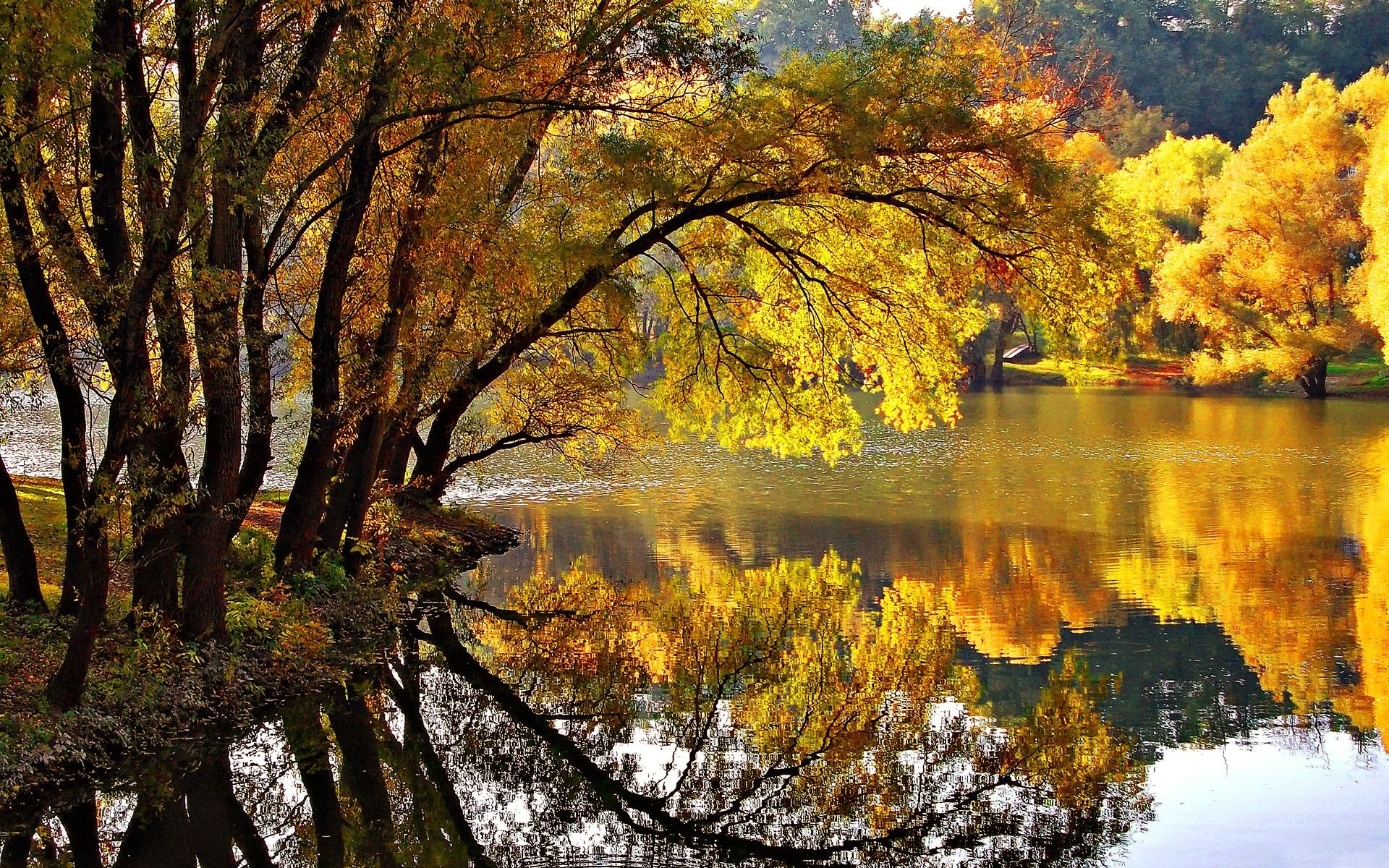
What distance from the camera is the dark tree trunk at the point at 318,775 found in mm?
8623

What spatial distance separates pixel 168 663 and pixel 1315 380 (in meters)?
46.1

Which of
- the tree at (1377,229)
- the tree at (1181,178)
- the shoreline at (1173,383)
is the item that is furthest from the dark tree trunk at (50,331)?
the tree at (1181,178)

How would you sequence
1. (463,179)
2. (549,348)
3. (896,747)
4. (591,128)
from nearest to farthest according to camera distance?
(896,747) < (463,179) < (591,128) < (549,348)

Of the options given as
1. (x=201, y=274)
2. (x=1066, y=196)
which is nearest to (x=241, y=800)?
(x=201, y=274)

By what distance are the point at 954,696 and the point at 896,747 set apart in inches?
66.8

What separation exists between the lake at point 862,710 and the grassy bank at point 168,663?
0.44m

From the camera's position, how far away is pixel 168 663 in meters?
10.8

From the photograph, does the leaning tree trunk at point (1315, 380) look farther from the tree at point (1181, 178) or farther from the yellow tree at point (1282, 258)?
the tree at point (1181, 178)

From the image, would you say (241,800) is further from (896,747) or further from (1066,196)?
(1066,196)

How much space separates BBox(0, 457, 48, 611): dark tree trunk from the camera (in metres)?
11.0

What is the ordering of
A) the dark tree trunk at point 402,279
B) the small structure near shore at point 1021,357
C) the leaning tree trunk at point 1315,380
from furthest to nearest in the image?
the small structure near shore at point 1021,357
the leaning tree trunk at point 1315,380
the dark tree trunk at point 402,279

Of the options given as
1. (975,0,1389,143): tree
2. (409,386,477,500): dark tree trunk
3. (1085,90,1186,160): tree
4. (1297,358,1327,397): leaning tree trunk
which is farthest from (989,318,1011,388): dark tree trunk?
(409,386,477,500): dark tree trunk

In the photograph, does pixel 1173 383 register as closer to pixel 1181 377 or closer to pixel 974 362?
pixel 1181 377

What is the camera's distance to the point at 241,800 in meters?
9.36
